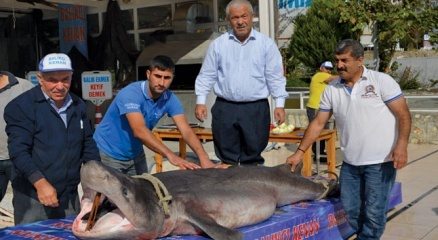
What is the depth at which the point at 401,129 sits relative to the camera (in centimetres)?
412

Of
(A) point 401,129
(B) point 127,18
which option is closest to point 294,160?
(A) point 401,129

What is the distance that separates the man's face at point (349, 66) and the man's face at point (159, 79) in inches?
48.1

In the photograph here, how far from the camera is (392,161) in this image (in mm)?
4234

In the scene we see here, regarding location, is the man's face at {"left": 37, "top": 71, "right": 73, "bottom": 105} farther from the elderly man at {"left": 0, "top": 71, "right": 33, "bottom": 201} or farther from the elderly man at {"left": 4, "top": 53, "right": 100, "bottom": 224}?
the elderly man at {"left": 0, "top": 71, "right": 33, "bottom": 201}

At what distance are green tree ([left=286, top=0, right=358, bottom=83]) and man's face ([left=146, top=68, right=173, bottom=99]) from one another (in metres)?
19.5

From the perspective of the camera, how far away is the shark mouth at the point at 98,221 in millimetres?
3184

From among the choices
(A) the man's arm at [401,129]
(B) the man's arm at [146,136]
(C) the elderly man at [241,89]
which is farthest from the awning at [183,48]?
(A) the man's arm at [401,129]

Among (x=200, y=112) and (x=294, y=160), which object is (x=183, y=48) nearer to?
(x=200, y=112)

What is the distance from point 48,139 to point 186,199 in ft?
3.05

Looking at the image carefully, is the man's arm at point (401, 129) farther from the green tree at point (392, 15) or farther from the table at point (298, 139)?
the green tree at point (392, 15)

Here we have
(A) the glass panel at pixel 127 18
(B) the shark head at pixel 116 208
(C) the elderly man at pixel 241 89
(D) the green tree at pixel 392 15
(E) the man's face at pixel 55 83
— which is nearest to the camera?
(B) the shark head at pixel 116 208

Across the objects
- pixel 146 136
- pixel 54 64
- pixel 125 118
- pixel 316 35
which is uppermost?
pixel 316 35

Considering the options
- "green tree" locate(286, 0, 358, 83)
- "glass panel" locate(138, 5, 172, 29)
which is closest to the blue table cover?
"glass panel" locate(138, 5, 172, 29)

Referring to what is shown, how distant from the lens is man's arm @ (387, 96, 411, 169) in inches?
162
